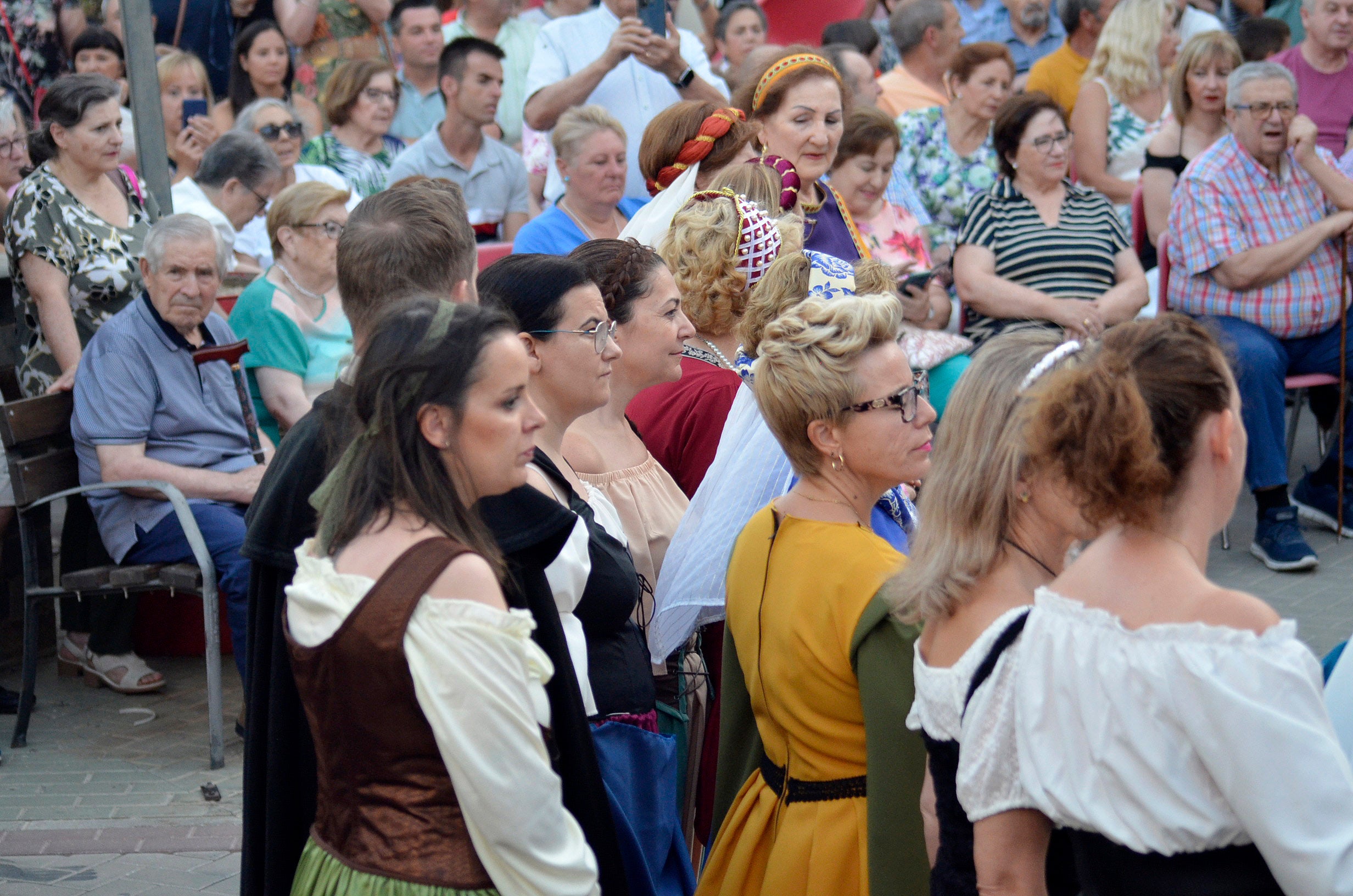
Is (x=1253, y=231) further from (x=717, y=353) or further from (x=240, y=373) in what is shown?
(x=240, y=373)

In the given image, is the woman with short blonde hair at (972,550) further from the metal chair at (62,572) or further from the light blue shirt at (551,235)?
the light blue shirt at (551,235)

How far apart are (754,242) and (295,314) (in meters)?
2.42

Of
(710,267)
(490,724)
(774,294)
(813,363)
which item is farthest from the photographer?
(710,267)

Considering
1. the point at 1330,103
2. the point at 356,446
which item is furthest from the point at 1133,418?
the point at 1330,103

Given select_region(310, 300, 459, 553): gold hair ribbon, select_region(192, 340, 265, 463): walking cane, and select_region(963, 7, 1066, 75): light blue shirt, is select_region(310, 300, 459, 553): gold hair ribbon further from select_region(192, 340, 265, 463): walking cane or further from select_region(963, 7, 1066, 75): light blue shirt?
select_region(963, 7, 1066, 75): light blue shirt

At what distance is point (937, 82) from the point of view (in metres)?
8.51

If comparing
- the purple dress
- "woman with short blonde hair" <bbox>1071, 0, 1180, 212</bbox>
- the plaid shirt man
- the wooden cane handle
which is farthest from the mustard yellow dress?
"woman with short blonde hair" <bbox>1071, 0, 1180, 212</bbox>

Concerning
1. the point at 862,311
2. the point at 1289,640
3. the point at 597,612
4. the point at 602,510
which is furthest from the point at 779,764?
the point at 1289,640

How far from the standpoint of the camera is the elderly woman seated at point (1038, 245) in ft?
21.0

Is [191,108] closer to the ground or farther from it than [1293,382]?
farther from it

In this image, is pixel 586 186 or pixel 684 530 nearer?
pixel 684 530

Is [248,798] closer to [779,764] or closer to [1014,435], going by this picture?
[779,764]

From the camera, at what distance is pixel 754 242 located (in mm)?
3828

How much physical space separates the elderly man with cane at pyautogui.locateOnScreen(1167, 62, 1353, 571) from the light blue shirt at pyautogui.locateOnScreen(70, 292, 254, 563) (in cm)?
450
